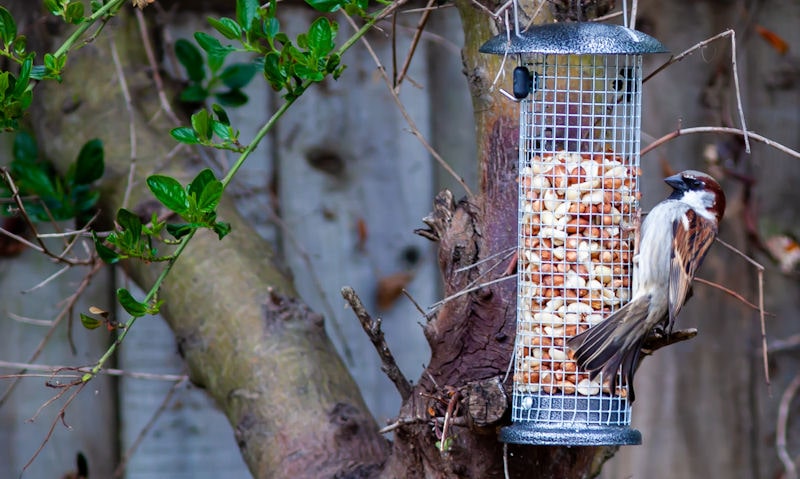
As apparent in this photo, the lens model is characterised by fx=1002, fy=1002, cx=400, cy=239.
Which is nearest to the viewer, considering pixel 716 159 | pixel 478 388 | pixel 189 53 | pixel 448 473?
pixel 478 388

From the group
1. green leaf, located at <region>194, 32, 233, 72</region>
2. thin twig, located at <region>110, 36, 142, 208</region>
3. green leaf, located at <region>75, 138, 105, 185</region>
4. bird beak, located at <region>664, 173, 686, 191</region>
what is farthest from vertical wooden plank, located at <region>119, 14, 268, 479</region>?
bird beak, located at <region>664, 173, 686, 191</region>

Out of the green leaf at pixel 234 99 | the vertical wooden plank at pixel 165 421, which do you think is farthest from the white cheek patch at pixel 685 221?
the vertical wooden plank at pixel 165 421

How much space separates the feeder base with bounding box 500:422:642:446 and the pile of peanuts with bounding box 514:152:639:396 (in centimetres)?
14

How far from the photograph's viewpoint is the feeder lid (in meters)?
1.65

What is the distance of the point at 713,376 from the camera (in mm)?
2770

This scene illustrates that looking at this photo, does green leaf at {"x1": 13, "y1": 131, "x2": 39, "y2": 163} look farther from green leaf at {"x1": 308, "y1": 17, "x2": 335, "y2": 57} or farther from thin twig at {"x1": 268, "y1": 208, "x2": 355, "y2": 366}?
green leaf at {"x1": 308, "y1": 17, "x2": 335, "y2": 57}

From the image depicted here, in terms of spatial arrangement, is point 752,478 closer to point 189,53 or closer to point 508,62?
point 508,62

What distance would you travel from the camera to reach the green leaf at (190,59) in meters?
2.55

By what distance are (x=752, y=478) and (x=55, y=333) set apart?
6.45 feet

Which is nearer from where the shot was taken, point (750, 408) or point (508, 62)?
point (508, 62)

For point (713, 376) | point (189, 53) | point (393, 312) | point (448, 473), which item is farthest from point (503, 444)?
point (189, 53)

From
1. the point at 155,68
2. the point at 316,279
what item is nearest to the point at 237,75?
the point at 155,68

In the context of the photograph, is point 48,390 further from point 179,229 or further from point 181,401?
point 179,229

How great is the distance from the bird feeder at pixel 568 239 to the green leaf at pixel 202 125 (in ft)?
1.80
